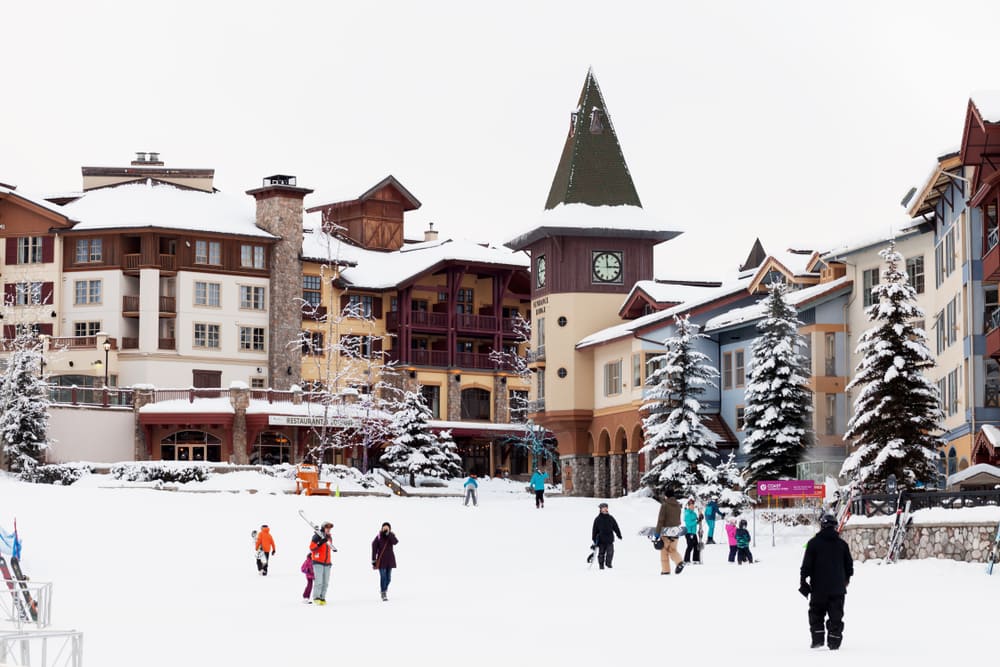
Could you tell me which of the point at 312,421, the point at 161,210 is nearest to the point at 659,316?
the point at 312,421

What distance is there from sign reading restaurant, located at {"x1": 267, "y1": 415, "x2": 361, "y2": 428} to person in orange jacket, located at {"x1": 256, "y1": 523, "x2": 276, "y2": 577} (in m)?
33.5

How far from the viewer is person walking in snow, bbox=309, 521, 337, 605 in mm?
25781

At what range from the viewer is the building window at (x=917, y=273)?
50.2 m

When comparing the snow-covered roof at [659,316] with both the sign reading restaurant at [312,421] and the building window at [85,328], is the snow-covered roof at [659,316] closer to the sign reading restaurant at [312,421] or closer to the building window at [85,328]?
the sign reading restaurant at [312,421]

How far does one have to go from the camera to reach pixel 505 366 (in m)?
85.2

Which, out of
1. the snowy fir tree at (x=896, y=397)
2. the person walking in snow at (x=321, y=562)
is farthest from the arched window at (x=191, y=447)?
the person walking in snow at (x=321, y=562)

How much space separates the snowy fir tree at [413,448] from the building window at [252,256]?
12.7 meters

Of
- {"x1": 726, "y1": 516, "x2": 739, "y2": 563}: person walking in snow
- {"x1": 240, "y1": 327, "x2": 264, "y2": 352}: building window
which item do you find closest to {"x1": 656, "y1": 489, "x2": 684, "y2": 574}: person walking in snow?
{"x1": 726, "y1": 516, "x2": 739, "y2": 563}: person walking in snow

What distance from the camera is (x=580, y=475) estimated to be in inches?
2776

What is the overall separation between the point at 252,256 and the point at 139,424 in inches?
514

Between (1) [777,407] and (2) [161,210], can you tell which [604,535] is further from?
(2) [161,210]

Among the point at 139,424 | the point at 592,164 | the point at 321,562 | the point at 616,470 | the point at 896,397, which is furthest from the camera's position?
the point at 592,164

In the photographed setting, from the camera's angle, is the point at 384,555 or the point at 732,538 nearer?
the point at 384,555

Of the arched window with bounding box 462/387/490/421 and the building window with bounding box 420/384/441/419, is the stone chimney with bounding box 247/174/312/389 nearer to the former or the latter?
the building window with bounding box 420/384/441/419
